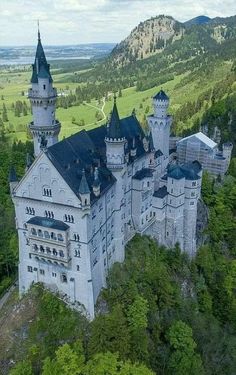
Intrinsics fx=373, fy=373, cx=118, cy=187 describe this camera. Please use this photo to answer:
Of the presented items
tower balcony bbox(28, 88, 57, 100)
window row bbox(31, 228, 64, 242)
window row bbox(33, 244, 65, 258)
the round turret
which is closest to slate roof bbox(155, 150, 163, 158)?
the round turret

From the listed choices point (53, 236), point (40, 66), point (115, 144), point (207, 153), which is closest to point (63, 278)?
point (53, 236)

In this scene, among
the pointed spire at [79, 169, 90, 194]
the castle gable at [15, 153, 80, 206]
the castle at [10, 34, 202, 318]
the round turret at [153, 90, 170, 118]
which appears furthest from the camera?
the round turret at [153, 90, 170, 118]

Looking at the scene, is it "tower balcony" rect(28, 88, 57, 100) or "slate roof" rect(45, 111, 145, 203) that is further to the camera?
"tower balcony" rect(28, 88, 57, 100)

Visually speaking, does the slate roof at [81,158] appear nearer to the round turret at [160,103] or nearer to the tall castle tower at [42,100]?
the tall castle tower at [42,100]

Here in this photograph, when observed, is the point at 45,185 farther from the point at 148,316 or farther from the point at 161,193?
the point at 161,193

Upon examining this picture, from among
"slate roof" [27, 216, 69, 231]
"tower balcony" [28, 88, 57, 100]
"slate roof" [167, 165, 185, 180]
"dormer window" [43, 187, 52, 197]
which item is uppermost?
"tower balcony" [28, 88, 57, 100]

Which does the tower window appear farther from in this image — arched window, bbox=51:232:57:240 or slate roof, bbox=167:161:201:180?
slate roof, bbox=167:161:201:180

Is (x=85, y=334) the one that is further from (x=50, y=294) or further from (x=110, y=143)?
(x=110, y=143)

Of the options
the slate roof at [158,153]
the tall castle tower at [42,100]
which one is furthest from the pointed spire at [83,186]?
the slate roof at [158,153]
